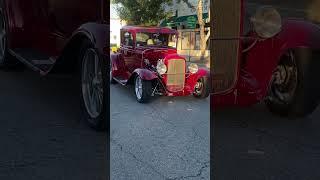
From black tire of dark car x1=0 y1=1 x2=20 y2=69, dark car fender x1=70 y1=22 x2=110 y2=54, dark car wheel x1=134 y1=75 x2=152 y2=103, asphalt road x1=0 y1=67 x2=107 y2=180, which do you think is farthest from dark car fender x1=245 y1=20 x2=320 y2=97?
black tire of dark car x1=0 y1=1 x2=20 y2=69

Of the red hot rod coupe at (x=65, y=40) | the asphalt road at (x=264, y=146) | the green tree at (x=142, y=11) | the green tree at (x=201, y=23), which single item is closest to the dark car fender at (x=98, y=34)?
the red hot rod coupe at (x=65, y=40)

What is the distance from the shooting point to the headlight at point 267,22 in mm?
1586

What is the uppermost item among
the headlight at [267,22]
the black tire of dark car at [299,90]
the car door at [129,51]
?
the headlight at [267,22]

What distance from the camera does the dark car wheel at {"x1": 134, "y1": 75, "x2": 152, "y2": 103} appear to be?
4.75 feet

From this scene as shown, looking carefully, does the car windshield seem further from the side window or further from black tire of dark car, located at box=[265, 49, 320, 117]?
black tire of dark car, located at box=[265, 49, 320, 117]

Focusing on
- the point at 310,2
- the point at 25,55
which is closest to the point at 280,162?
the point at 310,2

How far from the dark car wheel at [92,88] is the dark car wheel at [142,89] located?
316mm

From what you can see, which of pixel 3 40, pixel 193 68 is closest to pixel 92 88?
pixel 193 68

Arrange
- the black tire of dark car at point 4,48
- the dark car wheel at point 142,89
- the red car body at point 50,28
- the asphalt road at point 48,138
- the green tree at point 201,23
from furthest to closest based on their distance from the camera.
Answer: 1. the black tire of dark car at point 4,48
2. the asphalt road at point 48,138
3. the red car body at point 50,28
4. the dark car wheel at point 142,89
5. the green tree at point 201,23

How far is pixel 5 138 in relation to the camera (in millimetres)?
2555

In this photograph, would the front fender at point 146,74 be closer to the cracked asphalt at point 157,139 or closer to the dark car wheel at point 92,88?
the cracked asphalt at point 157,139

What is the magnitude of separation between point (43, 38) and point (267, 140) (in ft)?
7.45

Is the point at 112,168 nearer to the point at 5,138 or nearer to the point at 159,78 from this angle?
the point at 159,78

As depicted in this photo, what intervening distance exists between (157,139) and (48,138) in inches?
47.5
